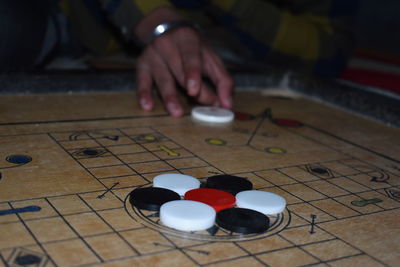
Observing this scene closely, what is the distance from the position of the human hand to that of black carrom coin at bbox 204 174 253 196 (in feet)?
1.94

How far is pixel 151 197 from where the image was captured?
1.02 m

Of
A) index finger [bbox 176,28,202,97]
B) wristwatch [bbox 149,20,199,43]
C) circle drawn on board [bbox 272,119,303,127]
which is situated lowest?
circle drawn on board [bbox 272,119,303,127]

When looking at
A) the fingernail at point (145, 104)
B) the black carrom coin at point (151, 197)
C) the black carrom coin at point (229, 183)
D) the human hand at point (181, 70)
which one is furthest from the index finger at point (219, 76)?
the black carrom coin at point (151, 197)

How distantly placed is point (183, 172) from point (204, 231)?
296 mm

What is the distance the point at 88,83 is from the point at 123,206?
902 mm

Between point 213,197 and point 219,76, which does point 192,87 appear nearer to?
point 219,76

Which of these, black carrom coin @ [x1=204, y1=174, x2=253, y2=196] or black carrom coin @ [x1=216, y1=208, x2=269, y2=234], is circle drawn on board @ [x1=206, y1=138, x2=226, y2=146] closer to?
black carrom coin @ [x1=204, y1=174, x2=253, y2=196]

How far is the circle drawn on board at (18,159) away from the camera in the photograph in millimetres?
1186

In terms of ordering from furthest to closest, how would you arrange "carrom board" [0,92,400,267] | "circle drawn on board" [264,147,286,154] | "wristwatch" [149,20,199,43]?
1. "wristwatch" [149,20,199,43]
2. "circle drawn on board" [264,147,286,154]
3. "carrom board" [0,92,400,267]

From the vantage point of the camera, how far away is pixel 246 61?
2.49 meters

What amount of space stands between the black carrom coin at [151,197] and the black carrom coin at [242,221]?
10 centimetres

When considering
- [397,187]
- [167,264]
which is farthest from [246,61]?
[167,264]

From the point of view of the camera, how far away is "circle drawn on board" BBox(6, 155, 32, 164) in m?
1.19

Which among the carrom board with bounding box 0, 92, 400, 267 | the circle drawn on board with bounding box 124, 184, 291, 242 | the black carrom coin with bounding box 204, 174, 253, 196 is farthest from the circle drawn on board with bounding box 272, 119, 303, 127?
the circle drawn on board with bounding box 124, 184, 291, 242
